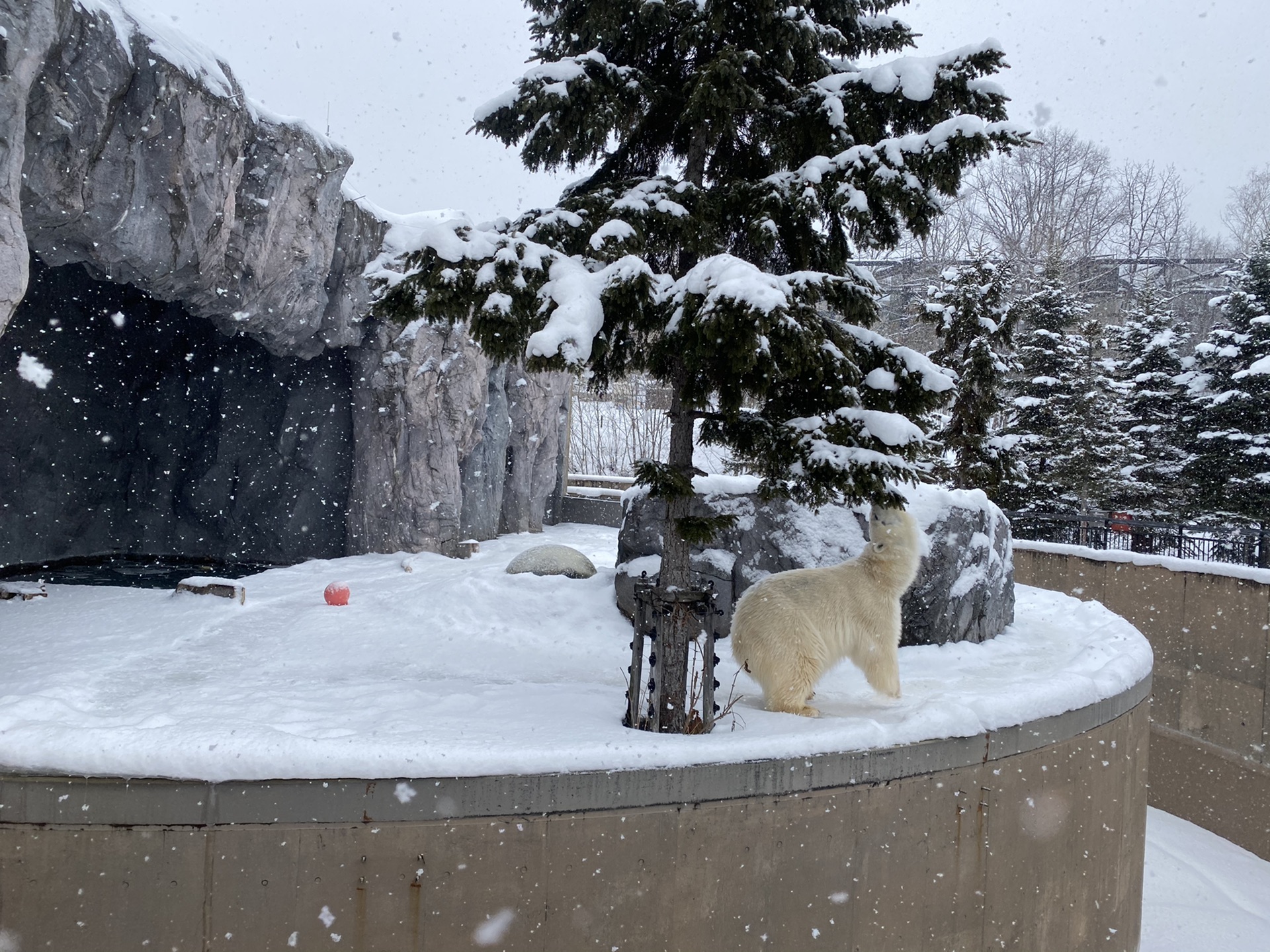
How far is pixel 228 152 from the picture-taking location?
7.80 meters

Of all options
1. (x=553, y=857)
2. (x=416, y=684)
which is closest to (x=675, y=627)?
(x=553, y=857)

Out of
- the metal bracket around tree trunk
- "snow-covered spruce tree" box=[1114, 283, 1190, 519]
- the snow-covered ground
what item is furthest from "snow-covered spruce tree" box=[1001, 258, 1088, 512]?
the metal bracket around tree trunk

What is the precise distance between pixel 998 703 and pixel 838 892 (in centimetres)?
120

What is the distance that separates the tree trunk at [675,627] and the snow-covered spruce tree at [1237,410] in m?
13.4

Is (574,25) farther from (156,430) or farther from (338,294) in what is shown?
(156,430)

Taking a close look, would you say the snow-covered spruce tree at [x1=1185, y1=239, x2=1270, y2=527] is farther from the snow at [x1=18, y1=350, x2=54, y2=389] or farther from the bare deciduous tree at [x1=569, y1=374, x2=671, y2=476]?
the snow at [x1=18, y1=350, x2=54, y2=389]

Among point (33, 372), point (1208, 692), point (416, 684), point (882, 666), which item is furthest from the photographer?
point (33, 372)

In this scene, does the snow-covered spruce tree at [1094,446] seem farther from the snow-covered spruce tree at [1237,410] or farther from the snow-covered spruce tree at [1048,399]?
the snow-covered spruce tree at [1237,410]

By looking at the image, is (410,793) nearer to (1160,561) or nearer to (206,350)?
(1160,561)

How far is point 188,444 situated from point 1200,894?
1359 cm

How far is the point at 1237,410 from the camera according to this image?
47.9ft

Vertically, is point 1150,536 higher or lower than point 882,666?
higher

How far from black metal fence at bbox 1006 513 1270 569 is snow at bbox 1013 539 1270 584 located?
68 centimetres

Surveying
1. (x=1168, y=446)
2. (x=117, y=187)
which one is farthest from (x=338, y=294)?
(x=1168, y=446)
